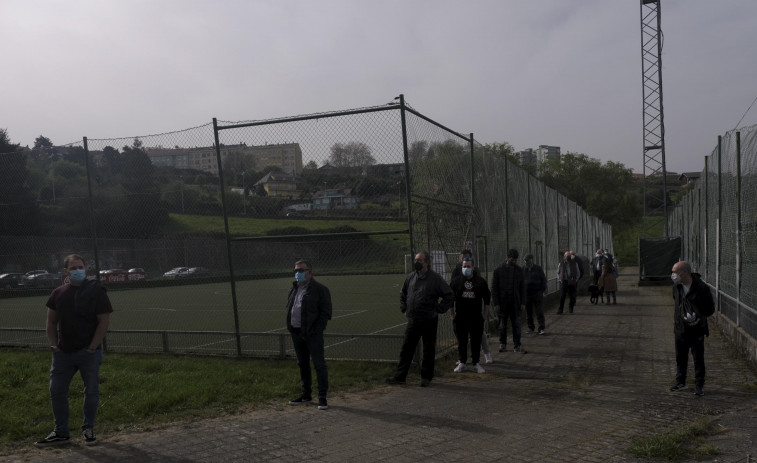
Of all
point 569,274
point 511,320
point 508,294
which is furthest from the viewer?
point 569,274

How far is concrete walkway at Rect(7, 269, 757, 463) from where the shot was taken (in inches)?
251

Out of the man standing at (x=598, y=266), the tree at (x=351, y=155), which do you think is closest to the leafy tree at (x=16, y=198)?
the tree at (x=351, y=155)

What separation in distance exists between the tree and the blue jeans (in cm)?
478

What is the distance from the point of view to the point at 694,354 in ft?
28.4

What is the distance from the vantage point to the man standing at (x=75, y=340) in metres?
6.92

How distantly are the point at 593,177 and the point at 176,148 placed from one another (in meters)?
69.1

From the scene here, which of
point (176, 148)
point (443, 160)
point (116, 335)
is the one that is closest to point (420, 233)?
point (443, 160)

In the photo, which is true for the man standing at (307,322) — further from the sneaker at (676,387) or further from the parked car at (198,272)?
the parked car at (198,272)

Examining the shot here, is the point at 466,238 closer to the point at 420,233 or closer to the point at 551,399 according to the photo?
the point at 420,233

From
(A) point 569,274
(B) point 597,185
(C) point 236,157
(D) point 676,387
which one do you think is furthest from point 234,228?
(B) point 597,185

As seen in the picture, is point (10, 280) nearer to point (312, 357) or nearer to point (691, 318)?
point (312, 357)

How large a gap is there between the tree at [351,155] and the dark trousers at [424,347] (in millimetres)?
2484

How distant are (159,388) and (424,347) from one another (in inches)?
134

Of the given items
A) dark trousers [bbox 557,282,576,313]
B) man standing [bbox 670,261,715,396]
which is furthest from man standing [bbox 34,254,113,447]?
dark trousers [bbox 557,282,576,313]
